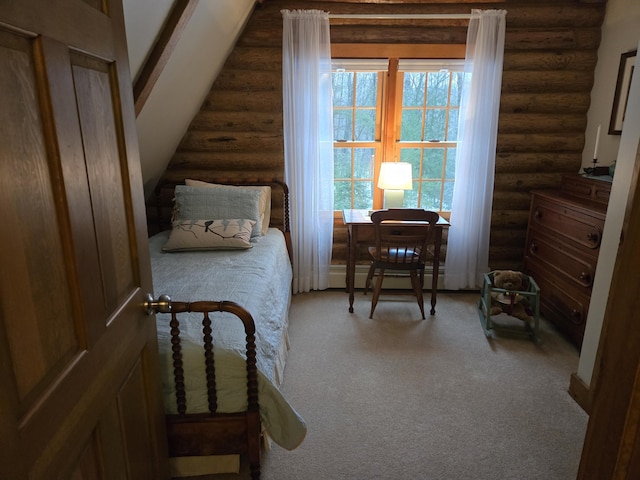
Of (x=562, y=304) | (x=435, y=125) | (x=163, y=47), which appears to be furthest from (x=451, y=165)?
(x=163, y=47)

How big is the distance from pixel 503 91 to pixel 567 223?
1249 millimetres

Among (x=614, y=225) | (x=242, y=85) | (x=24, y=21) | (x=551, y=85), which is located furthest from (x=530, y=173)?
(x=24, y=21)

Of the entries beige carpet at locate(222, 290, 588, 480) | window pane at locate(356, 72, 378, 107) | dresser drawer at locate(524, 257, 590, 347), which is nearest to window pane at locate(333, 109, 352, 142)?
window pane at locate(356, 72, 378, 107)

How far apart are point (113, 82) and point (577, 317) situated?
2.91 metres

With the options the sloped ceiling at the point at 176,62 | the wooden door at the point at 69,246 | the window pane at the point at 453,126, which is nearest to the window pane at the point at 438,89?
the window pane at the point at 453,126

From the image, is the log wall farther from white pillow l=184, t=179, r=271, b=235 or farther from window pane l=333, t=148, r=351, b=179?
window pane l=333, t=148, r=351, b=179

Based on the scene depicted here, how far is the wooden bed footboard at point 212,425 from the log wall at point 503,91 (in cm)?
223

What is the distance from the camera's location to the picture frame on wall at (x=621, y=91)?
291cm

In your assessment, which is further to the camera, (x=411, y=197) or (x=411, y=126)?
(x=411, y=197)

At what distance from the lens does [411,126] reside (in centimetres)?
360

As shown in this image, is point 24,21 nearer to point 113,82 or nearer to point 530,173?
point 113,82

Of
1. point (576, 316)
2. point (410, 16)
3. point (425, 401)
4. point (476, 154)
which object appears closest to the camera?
point (425, 401)

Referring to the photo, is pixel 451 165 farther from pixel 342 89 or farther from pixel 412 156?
pixel 342 89

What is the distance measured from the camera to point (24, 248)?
2.33ft
